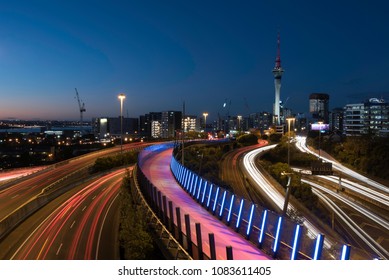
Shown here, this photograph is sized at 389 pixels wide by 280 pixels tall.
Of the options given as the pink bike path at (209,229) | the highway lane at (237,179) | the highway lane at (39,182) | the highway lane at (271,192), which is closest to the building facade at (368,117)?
the highway lane at (237,179)

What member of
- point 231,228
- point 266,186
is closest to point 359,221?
point 266,186

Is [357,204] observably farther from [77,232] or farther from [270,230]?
[270,230]

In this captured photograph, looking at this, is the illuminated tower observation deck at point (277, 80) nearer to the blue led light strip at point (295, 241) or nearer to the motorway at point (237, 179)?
the motorway at point (237, 179)

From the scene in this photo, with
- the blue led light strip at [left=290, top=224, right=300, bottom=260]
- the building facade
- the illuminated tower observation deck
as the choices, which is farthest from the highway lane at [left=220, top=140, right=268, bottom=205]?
the illuminated tower observation deck

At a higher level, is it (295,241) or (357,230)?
(295,241)

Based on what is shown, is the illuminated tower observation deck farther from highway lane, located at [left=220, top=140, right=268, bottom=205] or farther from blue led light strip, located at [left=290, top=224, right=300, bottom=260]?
blue led light strip, located at [left=290, top=224, right=300, bottom=260]

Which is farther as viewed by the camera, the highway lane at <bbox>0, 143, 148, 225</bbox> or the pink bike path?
the highway lane at <bbox>0, 143, 148, 225</bbox>

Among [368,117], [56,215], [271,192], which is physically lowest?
[271,192]

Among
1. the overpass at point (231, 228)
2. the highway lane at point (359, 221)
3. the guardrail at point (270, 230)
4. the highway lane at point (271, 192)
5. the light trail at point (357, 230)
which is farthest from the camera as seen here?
the highway lane at point (359, 221)

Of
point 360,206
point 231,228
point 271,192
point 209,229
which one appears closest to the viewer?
point 209,229
